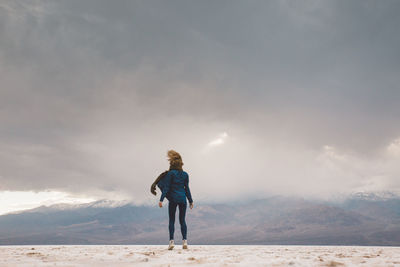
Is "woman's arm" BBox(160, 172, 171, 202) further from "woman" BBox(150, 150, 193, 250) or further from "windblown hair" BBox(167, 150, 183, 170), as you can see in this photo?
"windblown hair" BBox(167, 150, 183, 170)

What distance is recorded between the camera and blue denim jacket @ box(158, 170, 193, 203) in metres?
11.3

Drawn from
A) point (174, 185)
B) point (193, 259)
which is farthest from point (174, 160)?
point (193, 259)

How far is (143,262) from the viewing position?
21.9 ft

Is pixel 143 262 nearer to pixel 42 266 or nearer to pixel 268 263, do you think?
pixel 42 266

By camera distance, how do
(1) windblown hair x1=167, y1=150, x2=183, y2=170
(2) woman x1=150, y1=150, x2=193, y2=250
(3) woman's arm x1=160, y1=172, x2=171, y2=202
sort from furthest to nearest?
(1) windblown hair x1=167, y1=150, x2=183, y2=170 < (2) woman x1=150, y1=150, x2=193, y2=250 < (3) woman's arm x1=160, y1=172, x2=171, y2=202

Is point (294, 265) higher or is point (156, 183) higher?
point (156, 183)

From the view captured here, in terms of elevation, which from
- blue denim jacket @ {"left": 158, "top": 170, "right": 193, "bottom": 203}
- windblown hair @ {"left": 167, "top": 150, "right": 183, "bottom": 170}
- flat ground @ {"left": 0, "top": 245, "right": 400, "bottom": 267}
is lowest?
flat ground @ {"left": 0, "top": 245, "right": 400, "bottom": 267}

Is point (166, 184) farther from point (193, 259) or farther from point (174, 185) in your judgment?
point (193, 259)

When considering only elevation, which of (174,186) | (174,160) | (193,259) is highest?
(174,160)

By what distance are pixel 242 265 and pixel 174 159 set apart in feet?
20.2

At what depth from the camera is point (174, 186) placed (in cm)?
1148

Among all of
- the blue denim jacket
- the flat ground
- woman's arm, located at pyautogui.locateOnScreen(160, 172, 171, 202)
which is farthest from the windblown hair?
the flat ground

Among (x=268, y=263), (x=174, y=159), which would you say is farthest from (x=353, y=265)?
(x=174, y=159)

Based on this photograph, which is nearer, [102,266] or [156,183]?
[102,266]
